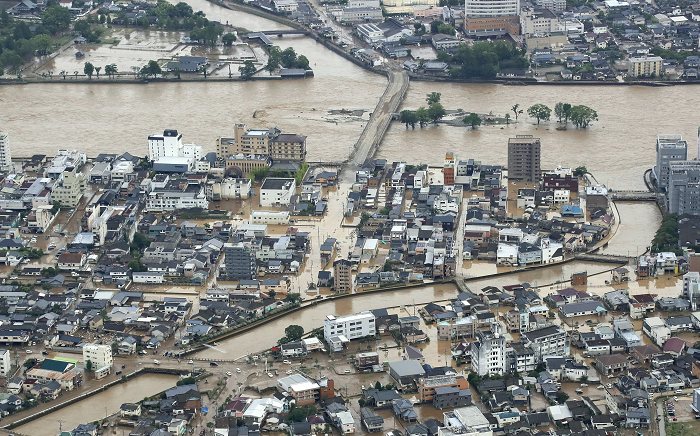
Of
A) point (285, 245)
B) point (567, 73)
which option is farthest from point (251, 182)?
point (567, 73)

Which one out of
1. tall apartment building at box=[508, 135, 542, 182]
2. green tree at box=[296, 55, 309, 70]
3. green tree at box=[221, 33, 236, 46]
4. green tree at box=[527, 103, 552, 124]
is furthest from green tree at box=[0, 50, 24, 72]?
tall apartment building at box=[508, 135, 542, 182]

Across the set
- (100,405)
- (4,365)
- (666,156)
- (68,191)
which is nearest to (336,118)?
(68,191)

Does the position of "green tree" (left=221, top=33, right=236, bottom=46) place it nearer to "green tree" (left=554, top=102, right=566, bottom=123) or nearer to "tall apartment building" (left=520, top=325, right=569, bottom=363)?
"green tree" (left=554, top=102, right=566, bottom=123)

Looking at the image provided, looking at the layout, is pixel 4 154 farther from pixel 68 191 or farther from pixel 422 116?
pixel 422 116

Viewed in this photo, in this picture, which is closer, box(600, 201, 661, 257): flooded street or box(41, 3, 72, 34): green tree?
box(600, 201, 661, 257): flooded street

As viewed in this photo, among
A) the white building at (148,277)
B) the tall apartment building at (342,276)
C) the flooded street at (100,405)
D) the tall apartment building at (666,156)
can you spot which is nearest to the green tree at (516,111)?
the tall apartment building at (666,156)

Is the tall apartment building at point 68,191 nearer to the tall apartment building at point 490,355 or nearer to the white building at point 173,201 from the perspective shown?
the white building at point 173,201
